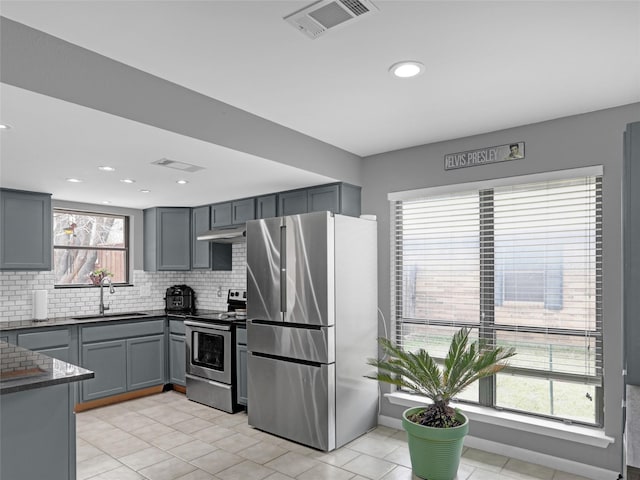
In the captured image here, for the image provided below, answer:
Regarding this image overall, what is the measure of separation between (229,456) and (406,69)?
2990 millimetres

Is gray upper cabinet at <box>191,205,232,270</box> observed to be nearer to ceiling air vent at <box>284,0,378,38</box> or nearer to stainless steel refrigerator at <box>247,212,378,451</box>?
stainless steel refrigerator at <box>247,212,378,451</box>

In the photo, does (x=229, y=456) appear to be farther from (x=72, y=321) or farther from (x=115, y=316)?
(x=115, y=316)

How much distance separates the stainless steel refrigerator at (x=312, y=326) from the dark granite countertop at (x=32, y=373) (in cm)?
171

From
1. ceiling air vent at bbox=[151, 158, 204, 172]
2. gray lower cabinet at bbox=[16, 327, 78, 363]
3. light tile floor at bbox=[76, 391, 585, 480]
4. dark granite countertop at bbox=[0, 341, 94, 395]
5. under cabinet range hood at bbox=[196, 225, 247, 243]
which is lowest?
light tile floor at bbox=[76, 391, 585, 480]

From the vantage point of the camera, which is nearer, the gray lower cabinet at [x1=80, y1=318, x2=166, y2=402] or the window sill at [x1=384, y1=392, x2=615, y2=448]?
the window sill at [x1=384, y1=392, x2=615, y2=448]

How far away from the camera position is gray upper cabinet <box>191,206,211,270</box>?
17.7 feet

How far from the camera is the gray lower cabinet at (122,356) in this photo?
14.7 ft

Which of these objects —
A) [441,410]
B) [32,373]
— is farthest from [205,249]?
[441,410]

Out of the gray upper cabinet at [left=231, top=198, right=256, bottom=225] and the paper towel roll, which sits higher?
the gray upper cabinet at [left=231, top=198, right=256, bottom=225]

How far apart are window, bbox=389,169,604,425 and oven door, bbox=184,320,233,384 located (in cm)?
172

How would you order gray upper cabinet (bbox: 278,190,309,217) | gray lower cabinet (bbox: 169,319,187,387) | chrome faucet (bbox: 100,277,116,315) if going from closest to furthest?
1. gray upper cabinet (bbox: 278,190,309,217)
2. gray lower cabinet (bbox: 169,319,187,387)
3. chrome faucet (bbox: 100,277,116,315)

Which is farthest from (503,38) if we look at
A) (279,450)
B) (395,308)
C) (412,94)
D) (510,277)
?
(279,450)

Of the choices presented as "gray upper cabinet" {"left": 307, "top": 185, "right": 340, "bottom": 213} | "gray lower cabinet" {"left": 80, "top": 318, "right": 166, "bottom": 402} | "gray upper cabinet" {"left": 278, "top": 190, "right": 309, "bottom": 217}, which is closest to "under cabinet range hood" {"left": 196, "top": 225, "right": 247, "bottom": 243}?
"gray upper cabinet" {"left": 278, "top": 190, "right": 309, "bottom": 217}

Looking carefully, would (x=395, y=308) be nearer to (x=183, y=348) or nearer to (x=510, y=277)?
(x=510, y=277)
